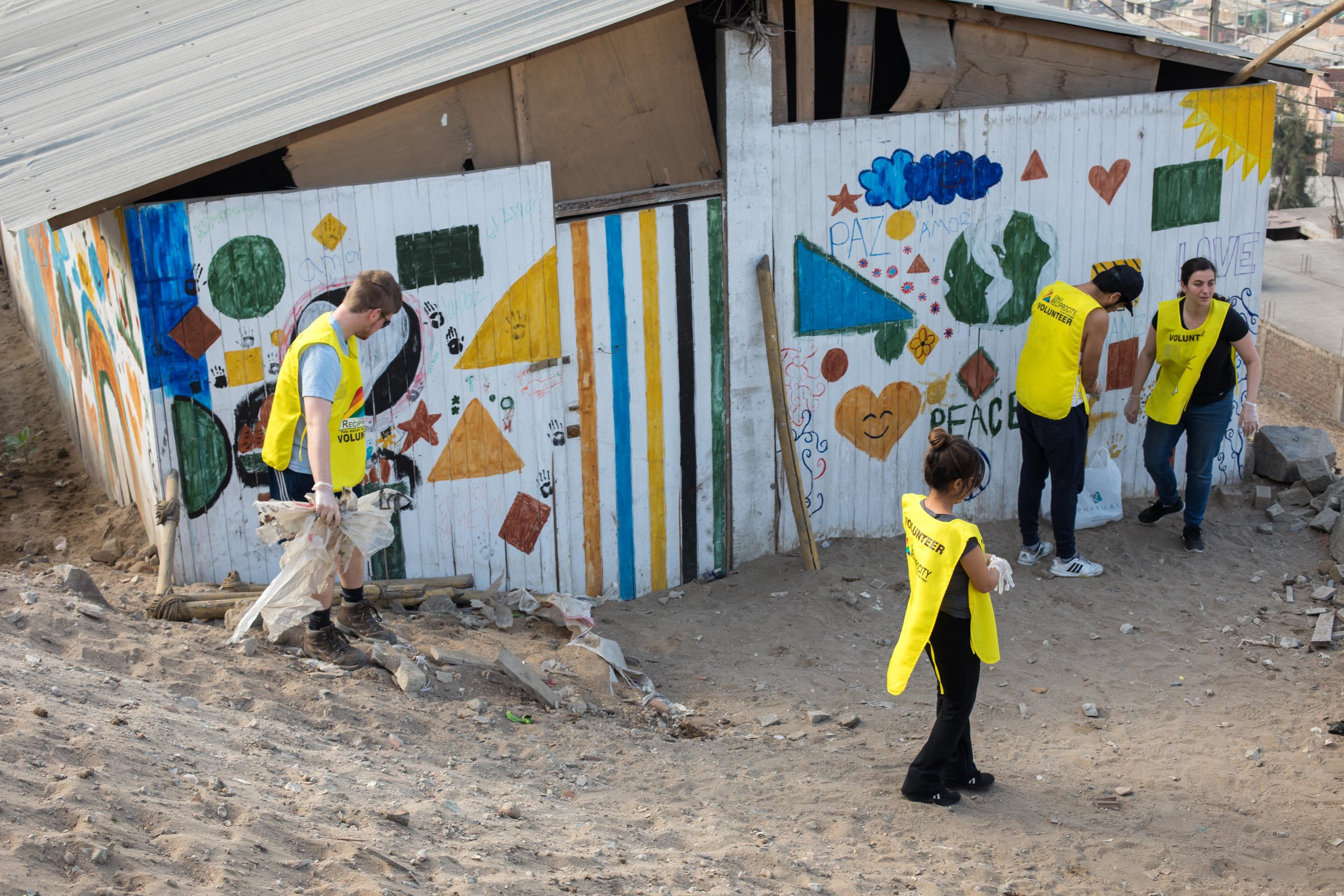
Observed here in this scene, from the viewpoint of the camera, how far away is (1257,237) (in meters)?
8.01

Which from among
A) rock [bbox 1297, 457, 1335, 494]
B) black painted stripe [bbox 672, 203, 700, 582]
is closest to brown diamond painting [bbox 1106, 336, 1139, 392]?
rock [bbox 1297, 457, 1335, 494]

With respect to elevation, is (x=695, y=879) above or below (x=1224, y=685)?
above

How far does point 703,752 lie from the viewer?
5.21 metres

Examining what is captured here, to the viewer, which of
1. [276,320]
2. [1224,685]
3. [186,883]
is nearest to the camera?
[186,883]

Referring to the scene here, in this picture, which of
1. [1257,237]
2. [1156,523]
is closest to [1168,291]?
[1257,237]

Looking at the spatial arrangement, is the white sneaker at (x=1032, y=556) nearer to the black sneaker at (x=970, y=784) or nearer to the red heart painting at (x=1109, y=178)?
the red heart painting at (x=1109, y=178)

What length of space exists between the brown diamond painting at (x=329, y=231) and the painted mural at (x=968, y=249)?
251 cm

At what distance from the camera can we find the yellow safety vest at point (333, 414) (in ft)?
15.9

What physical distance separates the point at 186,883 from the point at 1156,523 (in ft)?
21.8

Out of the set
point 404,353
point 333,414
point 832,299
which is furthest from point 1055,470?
point 333,414

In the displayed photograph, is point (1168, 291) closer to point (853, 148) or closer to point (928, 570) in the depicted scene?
point (853, 148)

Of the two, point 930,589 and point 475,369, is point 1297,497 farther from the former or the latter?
point 475,369

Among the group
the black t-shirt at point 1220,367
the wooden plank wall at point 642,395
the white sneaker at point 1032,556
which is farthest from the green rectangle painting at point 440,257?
the black t-shirt at point 1220,367

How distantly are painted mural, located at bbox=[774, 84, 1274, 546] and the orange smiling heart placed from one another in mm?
10
